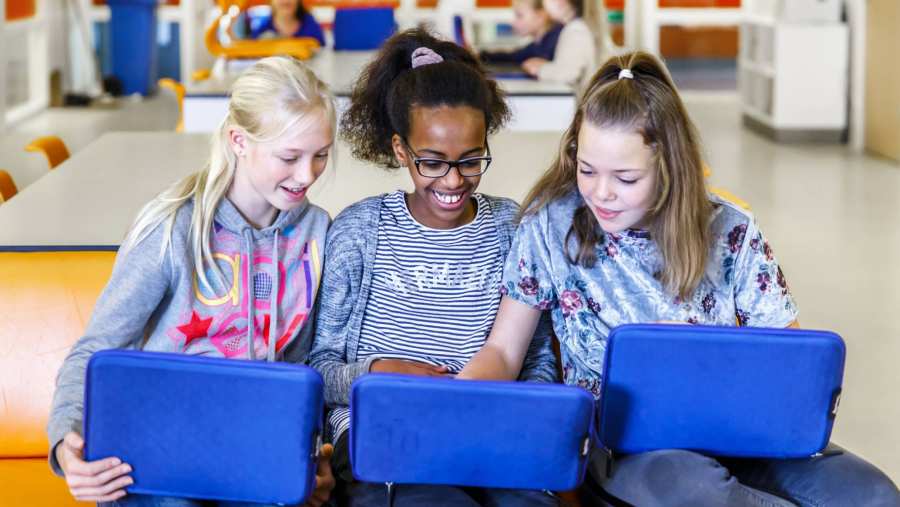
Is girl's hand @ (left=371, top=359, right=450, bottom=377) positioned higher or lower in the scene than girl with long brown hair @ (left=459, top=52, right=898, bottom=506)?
lower

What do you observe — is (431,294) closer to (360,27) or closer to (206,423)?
(206,423)

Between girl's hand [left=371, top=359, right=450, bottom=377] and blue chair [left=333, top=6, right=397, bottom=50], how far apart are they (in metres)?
5.58

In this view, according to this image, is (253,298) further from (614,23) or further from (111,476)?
(614,23)

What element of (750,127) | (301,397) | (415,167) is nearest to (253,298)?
(415,167)

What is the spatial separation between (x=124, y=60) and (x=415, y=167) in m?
8.15

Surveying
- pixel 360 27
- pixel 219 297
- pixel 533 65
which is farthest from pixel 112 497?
pixel 360 27

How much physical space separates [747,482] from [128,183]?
5.46 feet

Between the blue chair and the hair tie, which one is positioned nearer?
the hair tie

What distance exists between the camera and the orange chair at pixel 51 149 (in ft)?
10.9

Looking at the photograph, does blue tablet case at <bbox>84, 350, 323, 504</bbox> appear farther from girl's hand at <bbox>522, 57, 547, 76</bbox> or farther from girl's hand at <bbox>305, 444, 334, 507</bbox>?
girl's hand at <bbox>522, 57, 547, 76</bbox>

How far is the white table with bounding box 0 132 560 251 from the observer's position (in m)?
2.24

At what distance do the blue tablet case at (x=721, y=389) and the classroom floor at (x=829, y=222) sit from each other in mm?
1192

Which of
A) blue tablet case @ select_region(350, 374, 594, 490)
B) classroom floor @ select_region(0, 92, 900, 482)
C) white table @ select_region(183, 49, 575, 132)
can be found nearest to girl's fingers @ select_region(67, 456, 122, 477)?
blue tablet case @ select_region(350, 374, 594, 490)

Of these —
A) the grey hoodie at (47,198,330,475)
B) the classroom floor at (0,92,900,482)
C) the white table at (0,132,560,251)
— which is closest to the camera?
the grey hoodie at (47,198,330,475)
